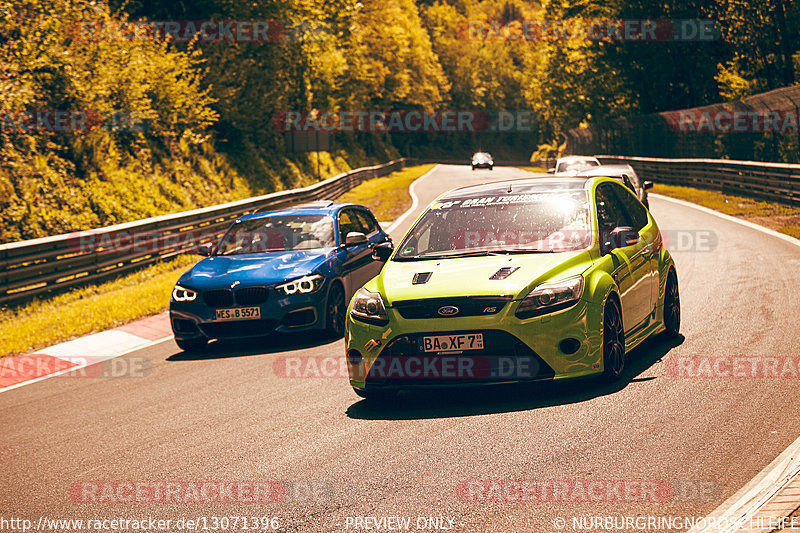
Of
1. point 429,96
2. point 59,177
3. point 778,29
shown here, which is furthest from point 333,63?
point 429,96

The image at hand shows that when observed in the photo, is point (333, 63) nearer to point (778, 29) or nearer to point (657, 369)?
point (778, 29)

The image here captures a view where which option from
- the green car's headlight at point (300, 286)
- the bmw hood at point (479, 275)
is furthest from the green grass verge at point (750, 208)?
the bmw hood at point (479, 275)

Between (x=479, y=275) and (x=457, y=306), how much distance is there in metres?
0.38

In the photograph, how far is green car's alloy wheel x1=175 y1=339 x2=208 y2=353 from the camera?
36.4ft

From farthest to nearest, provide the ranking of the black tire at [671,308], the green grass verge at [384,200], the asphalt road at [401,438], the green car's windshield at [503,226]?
the green grass verge at [384,200], the black tire at [671,308], the green car's windshield at [503,226], the asphalt road at [401,438]

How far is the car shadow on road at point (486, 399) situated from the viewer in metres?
6.90

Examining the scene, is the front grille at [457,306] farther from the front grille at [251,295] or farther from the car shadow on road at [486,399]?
the front grille at [251,295]

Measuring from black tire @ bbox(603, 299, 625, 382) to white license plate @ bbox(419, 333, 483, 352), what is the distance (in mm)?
1016

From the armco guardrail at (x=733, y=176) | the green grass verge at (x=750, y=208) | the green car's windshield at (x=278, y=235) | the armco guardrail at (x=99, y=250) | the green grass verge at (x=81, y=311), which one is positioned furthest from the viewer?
the armco guardrail at (x=733, y=176)

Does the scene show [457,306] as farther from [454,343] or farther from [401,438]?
[401,438]

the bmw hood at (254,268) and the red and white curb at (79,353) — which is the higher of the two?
the bmw hood at (254,268)

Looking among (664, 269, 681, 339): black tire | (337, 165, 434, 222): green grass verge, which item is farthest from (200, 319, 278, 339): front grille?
(337, 165, 434, 222): green grass verge

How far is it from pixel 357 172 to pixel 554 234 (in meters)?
44.7

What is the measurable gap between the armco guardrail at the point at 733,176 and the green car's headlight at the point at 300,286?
628 inches
